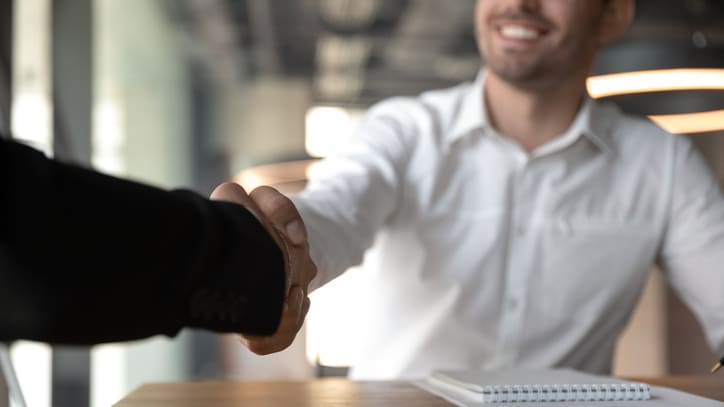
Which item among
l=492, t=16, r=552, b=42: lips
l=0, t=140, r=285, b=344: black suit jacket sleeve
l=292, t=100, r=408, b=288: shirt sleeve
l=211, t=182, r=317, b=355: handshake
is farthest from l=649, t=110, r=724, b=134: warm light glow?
l=0, t=140, r=285, b=344: black suit jacket sleeve

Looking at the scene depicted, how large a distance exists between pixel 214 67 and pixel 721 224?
9.83 metres

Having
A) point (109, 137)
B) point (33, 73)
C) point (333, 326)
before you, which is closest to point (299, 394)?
point (33, 73)

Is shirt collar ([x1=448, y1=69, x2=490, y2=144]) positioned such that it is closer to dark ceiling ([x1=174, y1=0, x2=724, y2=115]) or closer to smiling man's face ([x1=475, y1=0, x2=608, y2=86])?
smiling man's face ([x1=475, y1=0, x2=608, y2=86])

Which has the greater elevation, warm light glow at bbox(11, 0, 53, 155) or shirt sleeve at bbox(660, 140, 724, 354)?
warm light glow at bbox(11, 0, 53, 155)

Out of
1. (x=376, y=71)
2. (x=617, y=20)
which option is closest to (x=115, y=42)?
(x=617, y=20)

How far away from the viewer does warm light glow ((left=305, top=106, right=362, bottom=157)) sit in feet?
46.6

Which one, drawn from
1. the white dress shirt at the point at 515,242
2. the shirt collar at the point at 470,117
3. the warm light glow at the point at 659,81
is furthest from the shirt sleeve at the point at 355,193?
the warm light glow at the point at 659,81

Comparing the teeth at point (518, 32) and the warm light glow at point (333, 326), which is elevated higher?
the teeth at point (518, 32)

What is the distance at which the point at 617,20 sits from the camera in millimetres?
2145

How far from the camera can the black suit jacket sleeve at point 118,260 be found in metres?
0.57

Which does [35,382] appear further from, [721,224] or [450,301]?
[721,224]

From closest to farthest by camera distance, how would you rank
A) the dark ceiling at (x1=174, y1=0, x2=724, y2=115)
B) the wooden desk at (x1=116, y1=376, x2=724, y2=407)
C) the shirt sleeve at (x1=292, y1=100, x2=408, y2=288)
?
1. the wooden desk at (x1=116, y1=376, x2=724, y2=407)
2. the shirt sleeve at (x1=292, y1=100, x2=408, y2=288)
3. the dark ceiling at (x1=174, y1=0, x2=724, y2=115)

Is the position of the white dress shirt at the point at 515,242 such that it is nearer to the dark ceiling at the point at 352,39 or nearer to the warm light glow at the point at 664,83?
the warm light glow at the point at 664,83

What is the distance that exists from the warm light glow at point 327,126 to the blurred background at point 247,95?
3 cm
